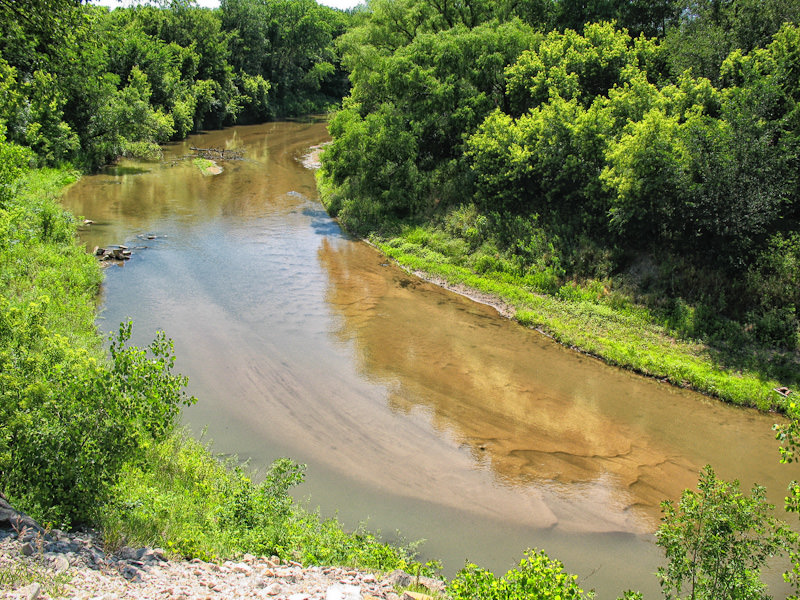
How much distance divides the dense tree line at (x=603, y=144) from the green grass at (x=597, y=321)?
65 cm

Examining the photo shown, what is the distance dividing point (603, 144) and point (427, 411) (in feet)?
45.0

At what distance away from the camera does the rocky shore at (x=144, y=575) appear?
6.94m

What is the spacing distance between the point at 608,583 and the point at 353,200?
82.9 ft

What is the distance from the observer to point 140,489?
9617 millimetres

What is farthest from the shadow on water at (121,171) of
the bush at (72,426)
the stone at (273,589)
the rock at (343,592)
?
the rock at (343,592)

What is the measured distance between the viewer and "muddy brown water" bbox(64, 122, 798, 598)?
40.1 ft

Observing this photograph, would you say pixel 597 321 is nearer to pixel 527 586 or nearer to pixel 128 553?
pixel 527 586

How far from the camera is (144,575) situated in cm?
780

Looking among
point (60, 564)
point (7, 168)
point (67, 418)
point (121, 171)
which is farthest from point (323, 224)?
point (60, 564)

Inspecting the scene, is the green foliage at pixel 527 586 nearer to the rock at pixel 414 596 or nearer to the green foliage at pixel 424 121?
the rock at pixel 414 596

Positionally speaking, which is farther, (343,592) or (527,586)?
(343,592)

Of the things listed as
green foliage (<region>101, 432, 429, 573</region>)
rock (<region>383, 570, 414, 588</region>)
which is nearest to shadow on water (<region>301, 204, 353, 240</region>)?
green foliage (<region>101, 432, 429, 573</region>)

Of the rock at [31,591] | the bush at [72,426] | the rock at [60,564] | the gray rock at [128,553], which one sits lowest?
the gray rock at [128,553]

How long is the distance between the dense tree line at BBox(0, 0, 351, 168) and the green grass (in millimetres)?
14658
